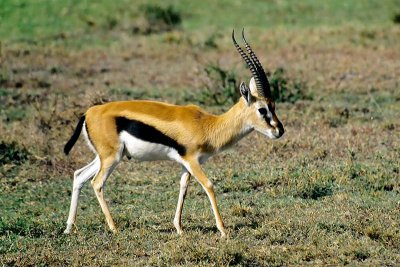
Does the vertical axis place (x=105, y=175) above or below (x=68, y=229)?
above

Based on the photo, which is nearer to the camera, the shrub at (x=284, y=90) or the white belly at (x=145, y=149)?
the white belly at (x=145, y=149)

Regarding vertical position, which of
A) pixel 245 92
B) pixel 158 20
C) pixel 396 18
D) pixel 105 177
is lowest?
pixel 158 20

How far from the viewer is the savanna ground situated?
7.25 m

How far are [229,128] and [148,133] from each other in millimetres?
780

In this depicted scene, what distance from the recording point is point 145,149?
7.54 metres

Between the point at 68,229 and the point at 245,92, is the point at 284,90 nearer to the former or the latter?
the point at 245,92

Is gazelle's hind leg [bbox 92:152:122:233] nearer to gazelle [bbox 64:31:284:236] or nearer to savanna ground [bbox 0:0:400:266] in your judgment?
gazelle [bbox 64:31:284:236]

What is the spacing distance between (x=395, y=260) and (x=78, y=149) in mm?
5576

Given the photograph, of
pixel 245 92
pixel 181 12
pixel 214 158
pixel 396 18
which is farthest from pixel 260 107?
pixel 181 12

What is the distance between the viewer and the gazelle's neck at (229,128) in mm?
7746

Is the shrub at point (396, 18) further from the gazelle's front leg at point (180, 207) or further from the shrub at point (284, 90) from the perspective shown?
the gazelle's front leg at point (180, 207)

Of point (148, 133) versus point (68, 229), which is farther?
point (68, 229)

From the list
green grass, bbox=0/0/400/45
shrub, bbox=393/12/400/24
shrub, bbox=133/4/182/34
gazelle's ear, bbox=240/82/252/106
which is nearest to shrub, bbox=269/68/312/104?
gazelle's ear, bbox=240/82/252/106

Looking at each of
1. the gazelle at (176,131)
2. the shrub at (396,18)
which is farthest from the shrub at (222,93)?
the shrub at (396,18)
